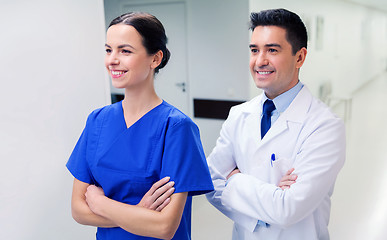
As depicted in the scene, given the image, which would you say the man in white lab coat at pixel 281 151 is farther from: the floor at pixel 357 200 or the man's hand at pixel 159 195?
the floor at pixel 357 200

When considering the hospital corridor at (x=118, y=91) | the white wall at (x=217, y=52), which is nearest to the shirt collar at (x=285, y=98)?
the hospital corridor at (x=118, y=91)

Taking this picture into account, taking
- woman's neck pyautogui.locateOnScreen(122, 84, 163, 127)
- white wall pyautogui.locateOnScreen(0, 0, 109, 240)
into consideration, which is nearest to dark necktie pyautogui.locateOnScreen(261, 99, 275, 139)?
woman's neck pyautogui.locateOnScreen(122, 84, 163, 127)

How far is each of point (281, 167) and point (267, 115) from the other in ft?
A: 0.68

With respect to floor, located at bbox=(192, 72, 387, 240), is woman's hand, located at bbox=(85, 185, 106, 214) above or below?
above

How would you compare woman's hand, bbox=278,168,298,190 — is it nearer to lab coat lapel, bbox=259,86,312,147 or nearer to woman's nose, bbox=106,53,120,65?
lab coat lapel, bbox=259,86,312,147

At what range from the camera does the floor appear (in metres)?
2.53

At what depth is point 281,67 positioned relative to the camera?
108cm

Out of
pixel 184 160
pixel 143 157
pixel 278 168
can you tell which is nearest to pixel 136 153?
pixel 143 157

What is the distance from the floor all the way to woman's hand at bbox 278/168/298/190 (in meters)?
1.51

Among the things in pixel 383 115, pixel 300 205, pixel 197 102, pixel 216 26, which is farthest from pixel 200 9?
pixel 383 115

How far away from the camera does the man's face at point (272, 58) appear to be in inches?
42.3

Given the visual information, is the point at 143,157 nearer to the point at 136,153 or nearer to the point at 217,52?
the point at 136,153

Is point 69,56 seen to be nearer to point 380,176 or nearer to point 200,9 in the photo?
point 200,9

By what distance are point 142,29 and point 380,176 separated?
3.36m
